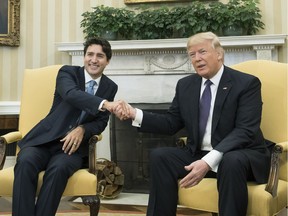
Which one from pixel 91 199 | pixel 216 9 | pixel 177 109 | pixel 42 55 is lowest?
pixel 91 199

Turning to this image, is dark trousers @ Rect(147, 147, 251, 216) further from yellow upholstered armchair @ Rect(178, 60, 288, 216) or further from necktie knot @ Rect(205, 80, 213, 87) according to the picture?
necktie knot @ Rect(205, 80, 213, 87)

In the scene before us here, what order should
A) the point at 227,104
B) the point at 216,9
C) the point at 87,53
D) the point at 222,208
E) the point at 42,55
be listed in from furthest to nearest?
the point at 42,55, the point at 216,9, the point at 87,53, the point at 227,104, the point at 222,208

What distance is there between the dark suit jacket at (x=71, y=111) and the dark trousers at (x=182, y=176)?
0.53 m

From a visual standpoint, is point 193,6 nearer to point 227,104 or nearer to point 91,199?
point 227,104

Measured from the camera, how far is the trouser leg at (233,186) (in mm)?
1706

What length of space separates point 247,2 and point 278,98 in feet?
5.49

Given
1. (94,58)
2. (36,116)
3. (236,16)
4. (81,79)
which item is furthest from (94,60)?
(236,16)

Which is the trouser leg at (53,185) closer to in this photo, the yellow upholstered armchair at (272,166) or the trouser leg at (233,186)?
the yellow upholstered armchair at (272,166)

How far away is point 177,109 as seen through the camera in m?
2.29

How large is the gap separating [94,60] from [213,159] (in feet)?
3.52

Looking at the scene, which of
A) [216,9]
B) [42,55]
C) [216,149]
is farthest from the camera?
[42,55]

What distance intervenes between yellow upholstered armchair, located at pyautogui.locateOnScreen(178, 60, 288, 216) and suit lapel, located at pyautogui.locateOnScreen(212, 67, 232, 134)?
0.34 meters

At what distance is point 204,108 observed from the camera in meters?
2.12

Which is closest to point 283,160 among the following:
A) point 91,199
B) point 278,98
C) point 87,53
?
point 278,98
